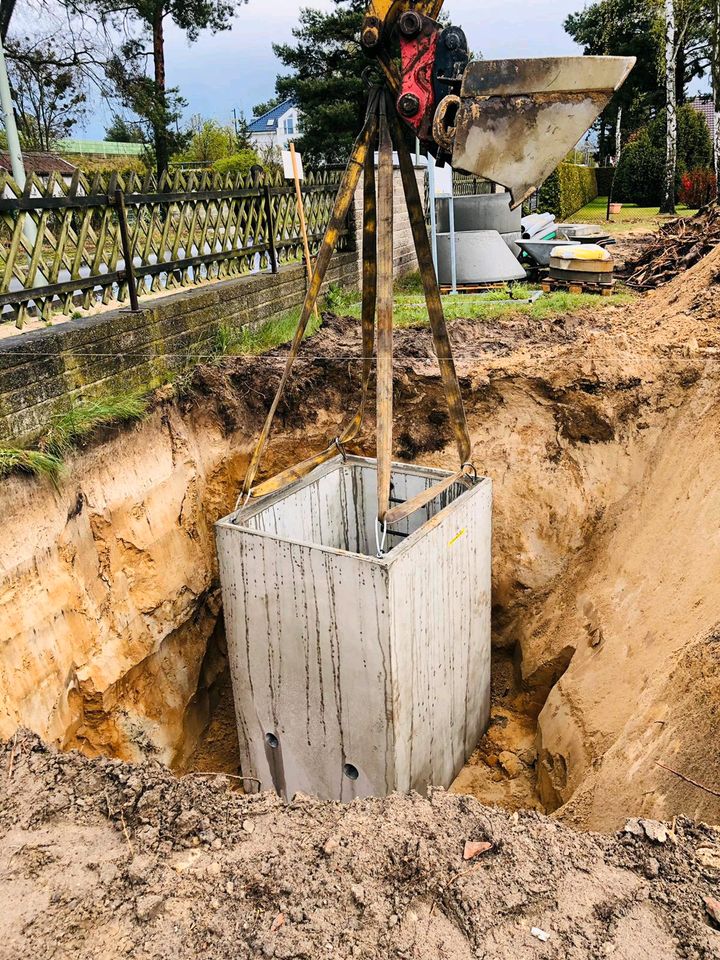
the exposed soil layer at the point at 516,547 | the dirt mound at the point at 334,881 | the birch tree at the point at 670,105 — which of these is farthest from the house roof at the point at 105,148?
the dirt mound at the point at 334,881

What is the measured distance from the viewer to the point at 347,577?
→ 4.35 metres

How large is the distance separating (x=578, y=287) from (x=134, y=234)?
19.2 ft

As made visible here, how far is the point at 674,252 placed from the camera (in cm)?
976

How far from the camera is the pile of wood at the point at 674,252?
30.3 ft

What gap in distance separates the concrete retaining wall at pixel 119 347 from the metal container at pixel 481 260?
3.36 metres

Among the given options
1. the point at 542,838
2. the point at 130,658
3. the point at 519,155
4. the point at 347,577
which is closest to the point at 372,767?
the point at 347,577

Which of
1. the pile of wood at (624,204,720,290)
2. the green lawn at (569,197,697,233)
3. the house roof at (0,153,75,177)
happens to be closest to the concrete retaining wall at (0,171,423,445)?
the pile of wood at (624,204,720,290)

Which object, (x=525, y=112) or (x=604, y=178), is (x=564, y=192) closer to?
(x=604, y=178)

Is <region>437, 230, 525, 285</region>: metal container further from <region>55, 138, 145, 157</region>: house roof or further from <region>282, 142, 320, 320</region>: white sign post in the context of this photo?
<region>55, 138, 145, 157</region>: house roof

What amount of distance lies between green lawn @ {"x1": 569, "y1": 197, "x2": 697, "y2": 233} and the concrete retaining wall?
11.3 metres

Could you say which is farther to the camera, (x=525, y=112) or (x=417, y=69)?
(x=417, y=69)

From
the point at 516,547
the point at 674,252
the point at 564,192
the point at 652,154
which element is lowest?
the point at 516,547

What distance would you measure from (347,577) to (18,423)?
232 cm

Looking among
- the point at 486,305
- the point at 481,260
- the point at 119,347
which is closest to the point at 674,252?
the point at 481,260
